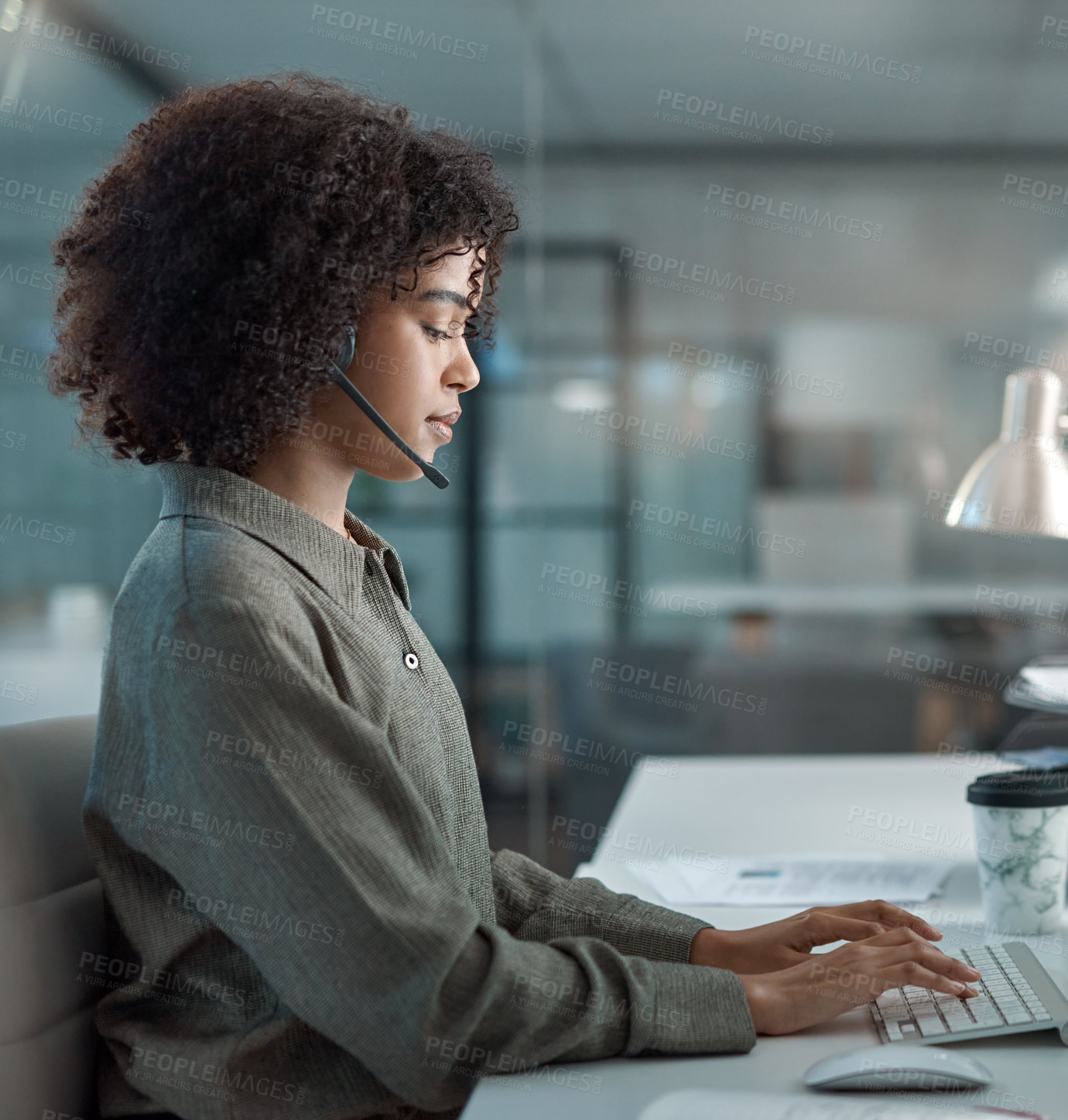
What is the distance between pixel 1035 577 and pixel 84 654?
8.11 feet

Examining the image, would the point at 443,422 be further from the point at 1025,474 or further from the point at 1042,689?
the point at 1042,689

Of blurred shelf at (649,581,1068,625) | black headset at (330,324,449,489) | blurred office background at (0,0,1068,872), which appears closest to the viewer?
black headset at (330,324,449,489)

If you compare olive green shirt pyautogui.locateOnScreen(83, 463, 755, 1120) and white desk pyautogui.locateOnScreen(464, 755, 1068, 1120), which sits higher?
olive green shirt pyautogui.locateOnScreen(83, 463, 755, 1120)

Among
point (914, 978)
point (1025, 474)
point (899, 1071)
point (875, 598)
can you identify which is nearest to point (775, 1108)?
point (899, 1071)

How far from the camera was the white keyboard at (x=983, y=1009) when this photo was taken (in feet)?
2.87

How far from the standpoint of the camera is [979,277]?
3.18 metres

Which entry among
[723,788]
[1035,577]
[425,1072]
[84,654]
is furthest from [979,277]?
[425,1072]

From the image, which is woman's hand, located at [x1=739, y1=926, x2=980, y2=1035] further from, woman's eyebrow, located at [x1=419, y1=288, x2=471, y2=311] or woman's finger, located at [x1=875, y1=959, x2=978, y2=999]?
woman's eyebrow, located at [x1=419, y1=288, x2=471, y2=311]

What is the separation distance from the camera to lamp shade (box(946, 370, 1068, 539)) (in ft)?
4.64

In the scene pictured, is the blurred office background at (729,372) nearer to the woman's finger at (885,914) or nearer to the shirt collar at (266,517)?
the shirt collar at (266,517)

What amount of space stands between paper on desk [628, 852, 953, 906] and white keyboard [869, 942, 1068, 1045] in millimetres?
372

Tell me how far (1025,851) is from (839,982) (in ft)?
1.44

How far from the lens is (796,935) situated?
1.05 metres

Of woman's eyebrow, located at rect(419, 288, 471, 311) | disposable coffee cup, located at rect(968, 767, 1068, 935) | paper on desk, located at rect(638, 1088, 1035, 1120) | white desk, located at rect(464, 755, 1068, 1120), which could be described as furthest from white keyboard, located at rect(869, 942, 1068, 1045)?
woman's eyebrow, located at rect(419, 288, 471, 311)
